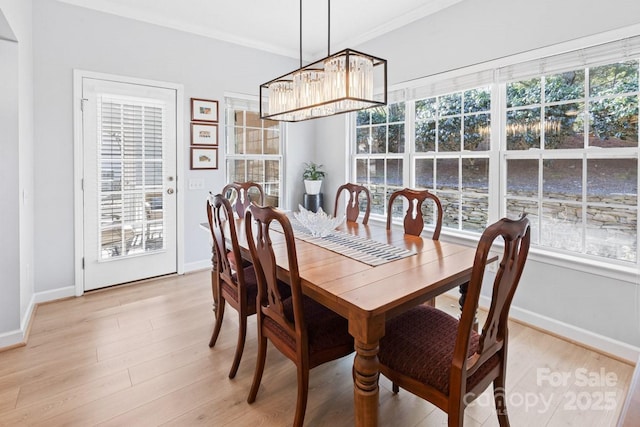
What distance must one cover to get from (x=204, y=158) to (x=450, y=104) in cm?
271

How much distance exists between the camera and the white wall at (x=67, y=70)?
313cm

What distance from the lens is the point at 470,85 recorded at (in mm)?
3164

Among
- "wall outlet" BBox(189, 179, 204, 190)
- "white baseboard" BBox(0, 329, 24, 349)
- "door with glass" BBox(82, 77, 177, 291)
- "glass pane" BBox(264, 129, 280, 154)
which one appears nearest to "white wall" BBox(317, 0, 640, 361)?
"glass pane" BBox(264, 129, 280, 154)

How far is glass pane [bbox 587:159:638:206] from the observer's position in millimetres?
2367

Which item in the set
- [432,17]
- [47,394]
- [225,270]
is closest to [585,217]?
[432,17]

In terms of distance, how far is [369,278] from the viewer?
5.33 feet

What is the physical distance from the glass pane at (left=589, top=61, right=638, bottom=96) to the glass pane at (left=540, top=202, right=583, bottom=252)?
32.6 inches

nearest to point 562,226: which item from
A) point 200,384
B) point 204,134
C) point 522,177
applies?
point 522,177

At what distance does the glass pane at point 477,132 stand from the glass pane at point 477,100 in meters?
0.07

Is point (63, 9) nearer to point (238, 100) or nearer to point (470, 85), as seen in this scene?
point (238, 100)

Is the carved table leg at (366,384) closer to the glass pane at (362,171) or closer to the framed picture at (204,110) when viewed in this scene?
the glass pane at (362,171)

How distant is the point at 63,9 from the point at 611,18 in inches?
172

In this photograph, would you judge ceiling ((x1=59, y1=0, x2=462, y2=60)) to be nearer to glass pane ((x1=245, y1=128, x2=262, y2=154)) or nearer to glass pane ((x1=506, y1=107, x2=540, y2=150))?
glass pane ((x1=245, y1=128, x2=262, y2=154))

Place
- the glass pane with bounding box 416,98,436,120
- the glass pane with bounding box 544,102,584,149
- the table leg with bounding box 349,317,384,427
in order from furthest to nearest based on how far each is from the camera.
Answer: the glass pane with bounding box 416,98,436,120 < the glass pane with bounding box 544,102,584,149 < the table leg with bounding box 349,317,384,427
